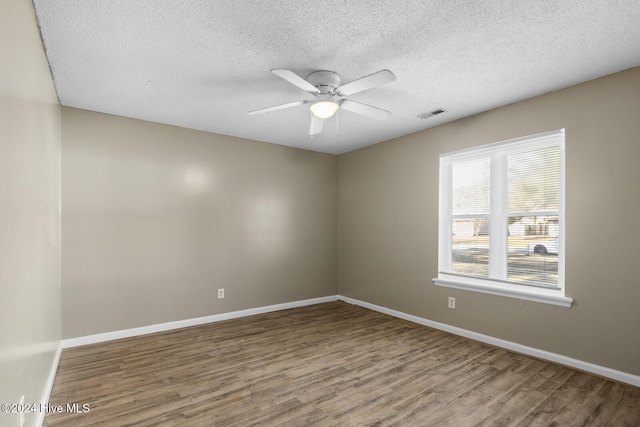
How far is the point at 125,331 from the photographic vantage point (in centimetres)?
357

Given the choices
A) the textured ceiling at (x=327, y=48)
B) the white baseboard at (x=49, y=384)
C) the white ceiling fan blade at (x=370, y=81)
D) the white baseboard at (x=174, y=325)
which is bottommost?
the white baseboard at (x=174, y=325)

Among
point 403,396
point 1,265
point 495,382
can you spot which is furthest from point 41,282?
point 495,382

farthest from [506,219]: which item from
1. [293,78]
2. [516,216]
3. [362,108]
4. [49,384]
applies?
[49,384]

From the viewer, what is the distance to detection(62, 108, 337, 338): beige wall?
338 cm

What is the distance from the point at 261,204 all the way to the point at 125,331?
7.40 feet

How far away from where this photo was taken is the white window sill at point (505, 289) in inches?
115

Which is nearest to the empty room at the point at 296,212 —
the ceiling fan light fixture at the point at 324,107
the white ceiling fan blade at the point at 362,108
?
the ceiling fan light fixture at the point at 324,107

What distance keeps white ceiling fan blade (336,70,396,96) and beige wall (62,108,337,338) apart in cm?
247

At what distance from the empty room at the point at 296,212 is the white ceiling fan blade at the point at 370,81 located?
0.08 feet

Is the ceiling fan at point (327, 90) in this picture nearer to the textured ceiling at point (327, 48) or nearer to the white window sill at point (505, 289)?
the textured ceiling at point (327, 48)

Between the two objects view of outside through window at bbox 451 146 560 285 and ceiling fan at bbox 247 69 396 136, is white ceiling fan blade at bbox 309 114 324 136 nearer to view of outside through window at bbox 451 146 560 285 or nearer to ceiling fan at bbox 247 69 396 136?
ceiling fan at bbox 247 69 396 136

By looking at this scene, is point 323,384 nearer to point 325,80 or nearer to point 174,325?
point 174,325

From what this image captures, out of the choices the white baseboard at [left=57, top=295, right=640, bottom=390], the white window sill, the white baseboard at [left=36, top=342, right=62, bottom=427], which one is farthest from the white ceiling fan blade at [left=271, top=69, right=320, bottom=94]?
the white baseboard at [left=57, top=295, right=640, bottom=390]

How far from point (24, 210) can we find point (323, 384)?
7.43ft
